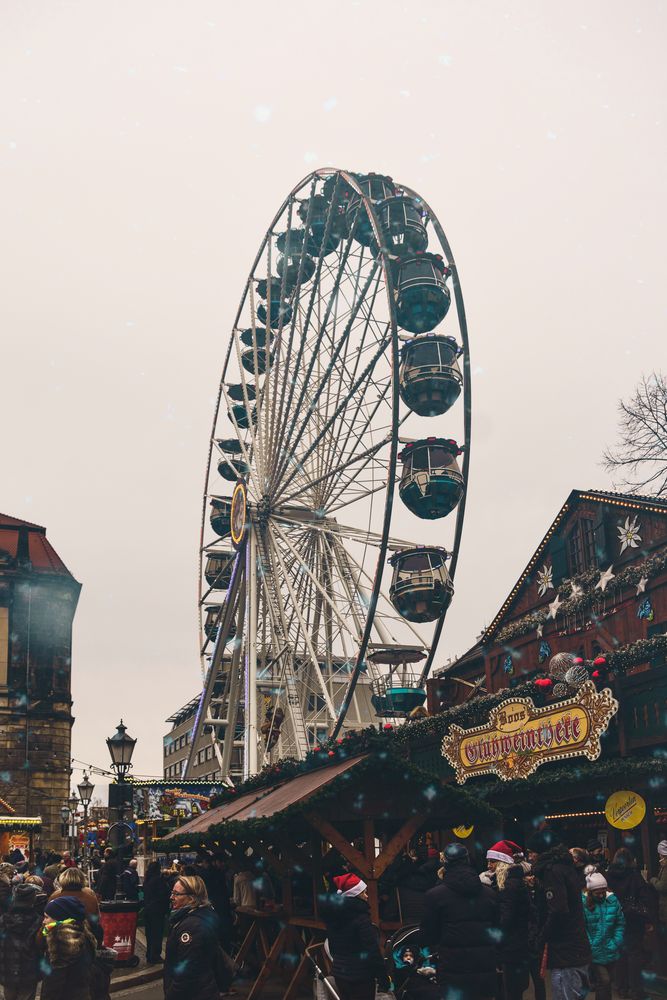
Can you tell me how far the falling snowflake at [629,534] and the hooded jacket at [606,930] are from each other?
37.5ft

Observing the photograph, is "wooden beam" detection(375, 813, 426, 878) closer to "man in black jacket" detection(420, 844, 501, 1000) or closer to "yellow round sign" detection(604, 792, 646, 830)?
"man in black jacket" detection(420, 844, 501, 1000)

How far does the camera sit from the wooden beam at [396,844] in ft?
33.9

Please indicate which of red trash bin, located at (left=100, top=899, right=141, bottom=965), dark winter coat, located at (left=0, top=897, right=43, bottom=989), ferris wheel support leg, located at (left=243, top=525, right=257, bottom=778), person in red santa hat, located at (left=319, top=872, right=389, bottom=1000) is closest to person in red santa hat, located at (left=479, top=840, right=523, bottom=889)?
person in red santa hat, located at (left=319, top=872, right=389, bottom=1000)

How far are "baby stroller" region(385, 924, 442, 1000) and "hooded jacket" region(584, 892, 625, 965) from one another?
78.0 inches

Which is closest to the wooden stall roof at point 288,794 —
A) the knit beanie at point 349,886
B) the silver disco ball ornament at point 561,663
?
the knit beanie at point 349,886

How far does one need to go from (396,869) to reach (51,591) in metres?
44.8

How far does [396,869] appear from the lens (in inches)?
454

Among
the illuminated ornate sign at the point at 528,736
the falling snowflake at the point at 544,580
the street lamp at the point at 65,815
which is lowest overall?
the street lamp at the point at 65,815

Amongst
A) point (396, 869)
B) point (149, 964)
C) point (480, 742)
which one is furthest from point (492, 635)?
point (396, 869)

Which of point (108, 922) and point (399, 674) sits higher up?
point (399, 674)

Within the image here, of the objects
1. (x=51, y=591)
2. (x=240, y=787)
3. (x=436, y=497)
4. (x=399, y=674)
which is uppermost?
(x=51, y=591)

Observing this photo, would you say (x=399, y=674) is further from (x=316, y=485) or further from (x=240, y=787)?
(x=240, y=787)

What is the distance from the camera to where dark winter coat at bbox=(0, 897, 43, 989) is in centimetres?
1073

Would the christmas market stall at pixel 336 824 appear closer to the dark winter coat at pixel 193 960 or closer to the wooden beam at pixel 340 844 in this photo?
the wooden beam at pixel 340 844
